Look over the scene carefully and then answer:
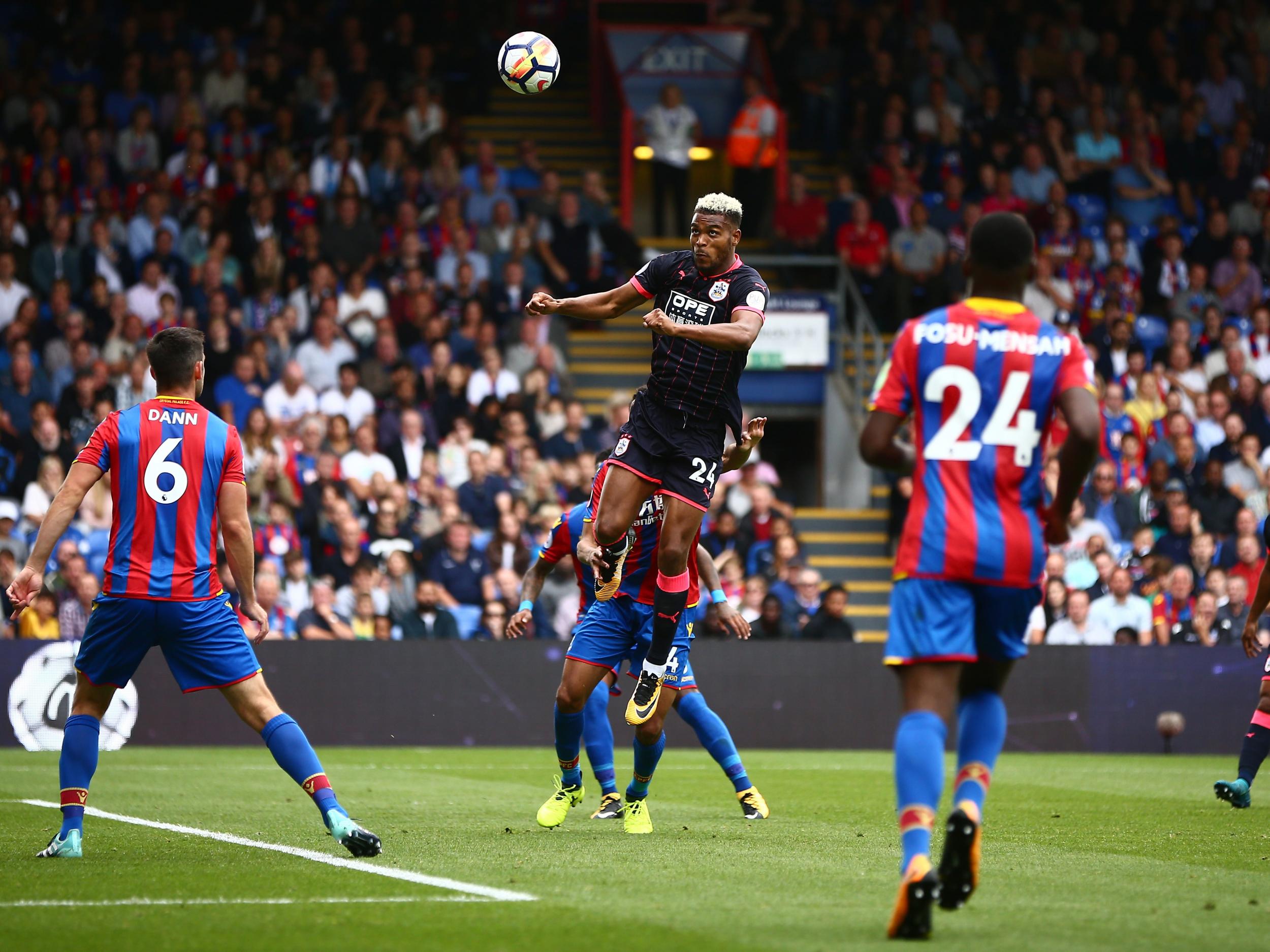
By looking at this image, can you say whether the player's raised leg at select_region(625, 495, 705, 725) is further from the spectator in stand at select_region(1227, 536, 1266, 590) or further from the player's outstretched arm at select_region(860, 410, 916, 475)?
the spectator in stand at select_region(1227, 536, 1266, 590)

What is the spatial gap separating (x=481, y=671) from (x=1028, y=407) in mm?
11161

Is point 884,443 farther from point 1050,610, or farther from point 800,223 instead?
point 800,223

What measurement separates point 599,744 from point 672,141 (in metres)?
14.6

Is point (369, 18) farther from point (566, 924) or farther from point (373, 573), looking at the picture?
point (566, 924)

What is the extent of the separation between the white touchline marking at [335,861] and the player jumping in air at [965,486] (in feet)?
5.16

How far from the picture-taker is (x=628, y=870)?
7301 millimetres

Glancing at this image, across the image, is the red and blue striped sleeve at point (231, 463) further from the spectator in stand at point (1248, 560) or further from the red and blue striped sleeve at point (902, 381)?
the spectator in stand at point (1248, 560)

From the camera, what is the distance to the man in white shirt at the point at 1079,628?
17.3 m

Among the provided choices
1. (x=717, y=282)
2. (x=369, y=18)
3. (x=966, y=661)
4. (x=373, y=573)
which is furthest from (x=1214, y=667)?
A: (x=369, y=18)

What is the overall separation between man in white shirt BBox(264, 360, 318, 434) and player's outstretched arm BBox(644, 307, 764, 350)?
10.7m

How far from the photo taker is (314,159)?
846 inches

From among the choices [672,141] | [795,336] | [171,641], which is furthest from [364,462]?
[171,641]

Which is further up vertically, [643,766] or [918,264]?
[918,264]

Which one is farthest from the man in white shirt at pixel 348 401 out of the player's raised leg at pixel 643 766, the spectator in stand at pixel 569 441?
the player's raised leg at pixel 643 766
